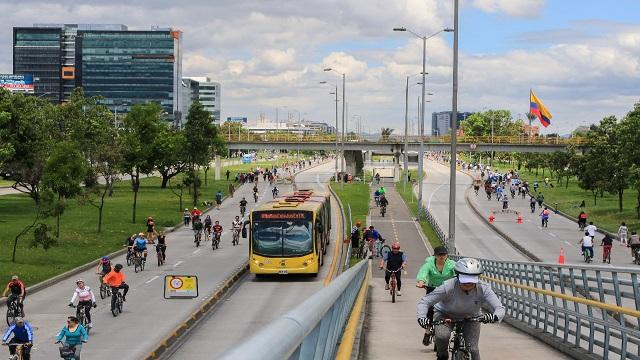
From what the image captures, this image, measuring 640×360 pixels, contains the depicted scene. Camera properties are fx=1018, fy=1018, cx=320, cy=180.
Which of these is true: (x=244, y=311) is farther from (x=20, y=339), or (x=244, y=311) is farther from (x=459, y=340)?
(x=459, y=340)

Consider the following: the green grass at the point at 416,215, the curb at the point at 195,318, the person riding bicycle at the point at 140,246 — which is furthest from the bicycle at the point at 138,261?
the green grass at the point at 416,215

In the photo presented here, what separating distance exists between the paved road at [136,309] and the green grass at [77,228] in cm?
151

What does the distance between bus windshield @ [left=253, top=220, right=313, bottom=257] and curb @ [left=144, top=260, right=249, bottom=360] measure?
5.39ft

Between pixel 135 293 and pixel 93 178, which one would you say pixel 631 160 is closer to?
pixel 93 178

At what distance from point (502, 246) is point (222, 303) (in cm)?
2793

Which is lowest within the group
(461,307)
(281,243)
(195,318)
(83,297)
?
(195,318)

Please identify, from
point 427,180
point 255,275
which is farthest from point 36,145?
point 427,180

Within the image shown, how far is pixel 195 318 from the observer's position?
91.1ft

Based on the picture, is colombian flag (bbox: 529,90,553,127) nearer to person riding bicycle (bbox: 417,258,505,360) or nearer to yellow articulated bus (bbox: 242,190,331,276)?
yellow articulated bus (bbox: 242,190,331,276)

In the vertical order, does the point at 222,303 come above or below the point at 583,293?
below

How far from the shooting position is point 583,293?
1449 cm

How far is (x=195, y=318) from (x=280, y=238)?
1030 cm

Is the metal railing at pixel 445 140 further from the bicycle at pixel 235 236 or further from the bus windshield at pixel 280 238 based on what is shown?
the bus windshield at pixel 280 238

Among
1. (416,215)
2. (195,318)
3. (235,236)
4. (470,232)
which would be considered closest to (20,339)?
(195,318)
